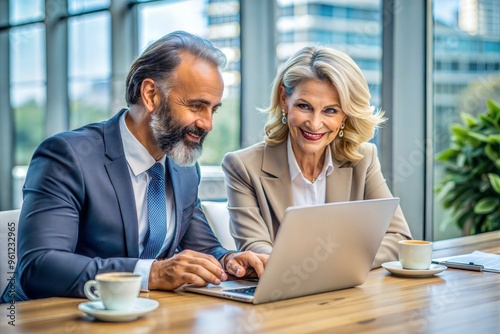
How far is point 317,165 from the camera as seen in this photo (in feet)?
8.64

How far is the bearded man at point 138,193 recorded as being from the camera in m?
1.82

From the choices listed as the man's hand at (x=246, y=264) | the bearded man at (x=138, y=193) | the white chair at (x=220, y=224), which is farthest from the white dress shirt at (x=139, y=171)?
the white chair at (x=220, y=224)

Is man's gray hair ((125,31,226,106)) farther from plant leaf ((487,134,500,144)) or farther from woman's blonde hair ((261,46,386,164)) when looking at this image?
plant leaf ((487,134,500,144))

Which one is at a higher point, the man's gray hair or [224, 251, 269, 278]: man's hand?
the man's gray hair

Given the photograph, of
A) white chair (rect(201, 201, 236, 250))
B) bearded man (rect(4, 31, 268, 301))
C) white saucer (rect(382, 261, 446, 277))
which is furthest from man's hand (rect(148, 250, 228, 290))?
white chair (rect(201, 201, 236, 250))

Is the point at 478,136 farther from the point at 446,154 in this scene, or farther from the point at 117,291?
the point at 117,291

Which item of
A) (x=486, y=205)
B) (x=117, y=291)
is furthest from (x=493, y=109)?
(x=117, y=291)

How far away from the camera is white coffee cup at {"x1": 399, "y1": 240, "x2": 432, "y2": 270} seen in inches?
82.7

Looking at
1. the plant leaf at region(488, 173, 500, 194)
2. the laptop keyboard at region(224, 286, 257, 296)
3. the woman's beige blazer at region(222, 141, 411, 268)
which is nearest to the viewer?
the laptop keyboard at region(224, 286, 257, 296)

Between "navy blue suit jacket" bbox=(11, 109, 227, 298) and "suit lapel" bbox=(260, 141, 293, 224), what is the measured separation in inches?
12.0

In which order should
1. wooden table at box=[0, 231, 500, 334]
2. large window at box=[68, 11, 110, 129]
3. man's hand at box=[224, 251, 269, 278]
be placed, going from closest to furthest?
wooden table at box=[0, 231, 500, 334]
man's hand at box=[224, 251, 269, 278]
large window at box=[68, 11, 110, 129]

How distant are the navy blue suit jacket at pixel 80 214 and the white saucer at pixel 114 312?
21 centimetres

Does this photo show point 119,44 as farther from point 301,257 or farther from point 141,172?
point 301,257

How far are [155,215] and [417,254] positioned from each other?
80cm
